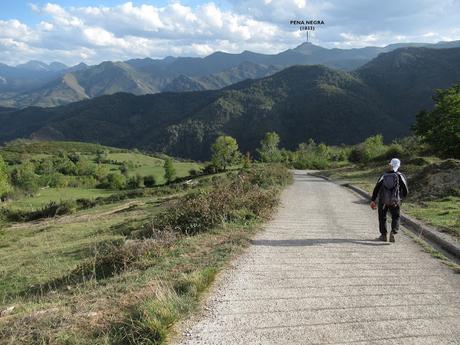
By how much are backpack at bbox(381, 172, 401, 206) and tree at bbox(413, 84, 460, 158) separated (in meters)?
28.1

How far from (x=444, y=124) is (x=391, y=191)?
29.8m

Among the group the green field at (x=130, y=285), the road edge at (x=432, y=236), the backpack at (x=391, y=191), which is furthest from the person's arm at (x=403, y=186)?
the green field at (x=130, y=285)

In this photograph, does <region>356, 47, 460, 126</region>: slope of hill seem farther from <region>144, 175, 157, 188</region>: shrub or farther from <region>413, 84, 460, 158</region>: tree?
<region>413, 84, 460, 158</region>: tree

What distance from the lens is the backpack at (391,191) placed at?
915cm

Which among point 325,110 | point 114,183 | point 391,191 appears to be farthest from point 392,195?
point 325,110

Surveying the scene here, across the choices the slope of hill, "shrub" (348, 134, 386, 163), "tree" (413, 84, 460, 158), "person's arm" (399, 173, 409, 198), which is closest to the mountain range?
the slope of hill

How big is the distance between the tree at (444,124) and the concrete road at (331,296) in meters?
29.0

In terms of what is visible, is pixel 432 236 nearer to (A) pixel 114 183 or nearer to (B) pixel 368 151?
(B) pixel 368 151

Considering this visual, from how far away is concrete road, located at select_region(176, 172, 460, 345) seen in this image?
4488mm

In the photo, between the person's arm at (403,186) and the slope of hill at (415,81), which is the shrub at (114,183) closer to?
the person's arm at (403,186)

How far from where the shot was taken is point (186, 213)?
10.8 metres

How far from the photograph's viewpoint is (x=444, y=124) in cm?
3475

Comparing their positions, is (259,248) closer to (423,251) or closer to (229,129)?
(423,251)

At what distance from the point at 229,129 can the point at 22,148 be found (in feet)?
258
